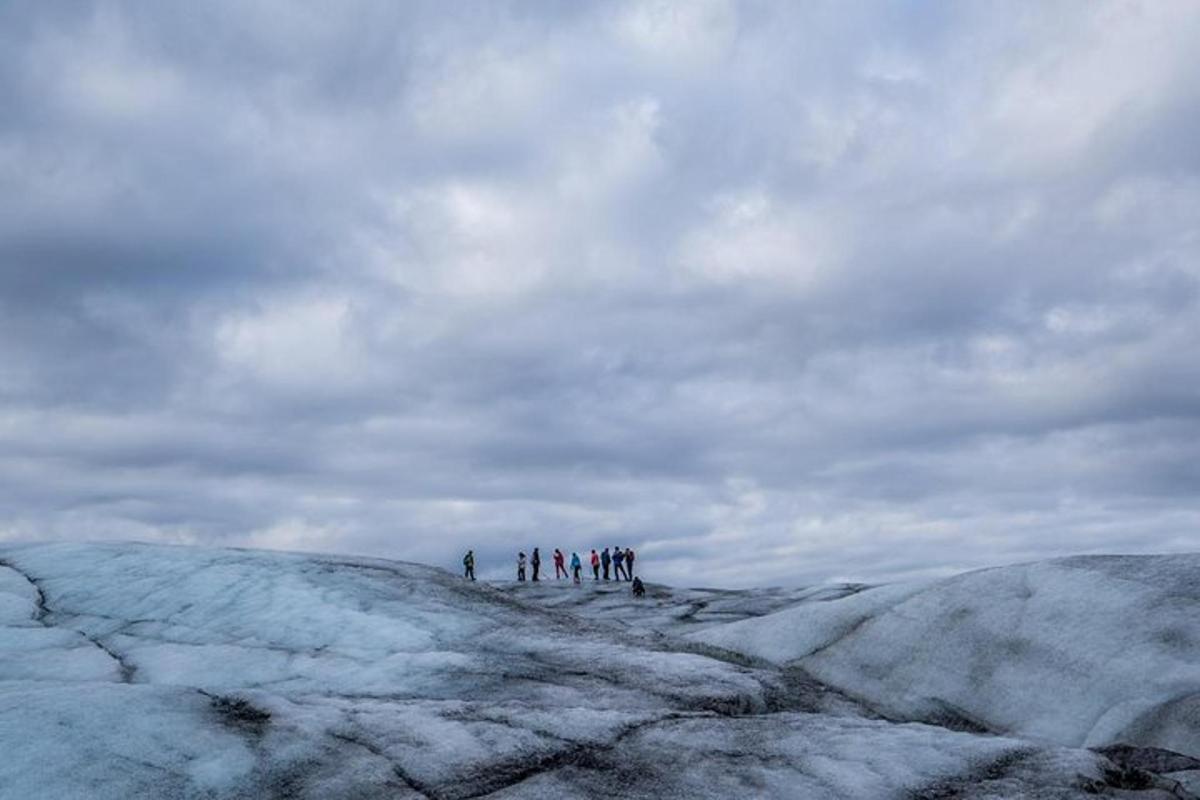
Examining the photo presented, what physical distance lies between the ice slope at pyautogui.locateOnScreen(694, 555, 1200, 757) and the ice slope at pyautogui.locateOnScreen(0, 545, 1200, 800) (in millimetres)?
1230

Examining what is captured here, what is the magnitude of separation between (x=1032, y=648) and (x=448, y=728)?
9.69m

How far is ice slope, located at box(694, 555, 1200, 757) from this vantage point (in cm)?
1379

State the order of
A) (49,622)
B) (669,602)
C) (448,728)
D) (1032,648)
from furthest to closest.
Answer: (669,602)
(49,622)
(1032,648)
(448,728)

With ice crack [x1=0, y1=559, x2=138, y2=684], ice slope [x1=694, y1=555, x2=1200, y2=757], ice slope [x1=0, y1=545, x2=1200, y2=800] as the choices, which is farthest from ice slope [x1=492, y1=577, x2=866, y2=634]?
ice crack [x1=0, y1=559, x2=138, y2=684]

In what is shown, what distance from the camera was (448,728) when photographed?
1027cm

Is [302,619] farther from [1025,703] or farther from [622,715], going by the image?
[1025,703]

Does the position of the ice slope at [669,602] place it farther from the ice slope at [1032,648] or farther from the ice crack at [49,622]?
the ice crack at [49,622]

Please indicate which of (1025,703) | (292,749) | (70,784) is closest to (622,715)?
(292,749)

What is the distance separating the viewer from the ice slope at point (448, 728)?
30.0 feet

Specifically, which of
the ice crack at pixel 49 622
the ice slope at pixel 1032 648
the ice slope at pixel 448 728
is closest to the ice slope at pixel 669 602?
the ice slope at pixel 1032 648

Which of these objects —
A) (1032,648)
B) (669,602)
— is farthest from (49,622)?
(669,602)

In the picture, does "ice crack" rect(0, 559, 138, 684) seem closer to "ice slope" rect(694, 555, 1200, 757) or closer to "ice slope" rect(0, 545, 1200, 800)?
"ice slope" rect(0, 545, 1200, 800)

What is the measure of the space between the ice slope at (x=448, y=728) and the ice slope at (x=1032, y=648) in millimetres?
1230

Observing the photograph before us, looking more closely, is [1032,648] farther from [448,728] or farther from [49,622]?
[49,622]
